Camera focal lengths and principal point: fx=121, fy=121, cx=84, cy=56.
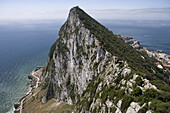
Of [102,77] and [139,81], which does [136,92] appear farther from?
[102,77]

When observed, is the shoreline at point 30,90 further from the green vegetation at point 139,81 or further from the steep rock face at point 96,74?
the green vegetation at point 139,81

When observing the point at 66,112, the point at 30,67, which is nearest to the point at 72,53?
the point at 66,112

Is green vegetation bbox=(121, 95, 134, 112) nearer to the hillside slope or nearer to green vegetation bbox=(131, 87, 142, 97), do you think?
the hillside slope

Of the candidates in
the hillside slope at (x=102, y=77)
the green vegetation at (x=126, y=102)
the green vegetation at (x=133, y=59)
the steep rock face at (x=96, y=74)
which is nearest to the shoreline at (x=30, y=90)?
the hillside slope at (x=102, y=77)

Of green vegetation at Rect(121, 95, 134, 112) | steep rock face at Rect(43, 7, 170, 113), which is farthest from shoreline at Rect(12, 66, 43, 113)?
green vegetation at Rect(121, 95, 134, 112)

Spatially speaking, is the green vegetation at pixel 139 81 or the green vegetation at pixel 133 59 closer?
the green vegetation at pixel 139 81

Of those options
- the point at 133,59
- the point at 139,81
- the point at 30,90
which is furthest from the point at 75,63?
the point at 30,90

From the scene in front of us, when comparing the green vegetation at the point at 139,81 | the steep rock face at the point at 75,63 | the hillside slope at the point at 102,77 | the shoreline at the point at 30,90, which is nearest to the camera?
the hillside slope at the point at 102,77

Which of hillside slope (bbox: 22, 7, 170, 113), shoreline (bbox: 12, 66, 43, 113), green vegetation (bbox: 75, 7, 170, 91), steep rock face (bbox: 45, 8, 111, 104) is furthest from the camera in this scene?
shoreline (bbox: 12, 66, 43, 113)

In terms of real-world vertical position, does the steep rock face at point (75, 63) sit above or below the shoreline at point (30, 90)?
above
